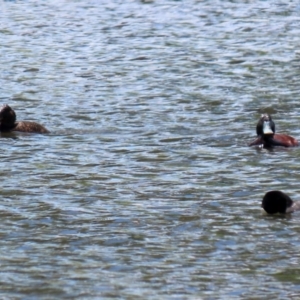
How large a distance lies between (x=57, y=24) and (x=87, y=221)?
65.0ft

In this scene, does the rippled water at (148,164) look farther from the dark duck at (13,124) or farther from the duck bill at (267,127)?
the duck bill at (267,127)

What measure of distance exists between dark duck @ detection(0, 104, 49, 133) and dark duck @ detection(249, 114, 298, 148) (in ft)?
10.1

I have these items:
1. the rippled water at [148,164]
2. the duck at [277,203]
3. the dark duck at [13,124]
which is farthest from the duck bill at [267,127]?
the duck at [277,203]

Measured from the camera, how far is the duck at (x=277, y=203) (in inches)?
456

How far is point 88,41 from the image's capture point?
2734cm

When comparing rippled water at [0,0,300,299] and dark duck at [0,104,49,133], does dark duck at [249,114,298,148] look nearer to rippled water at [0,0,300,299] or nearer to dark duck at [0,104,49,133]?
rippled water at [0,0,300,299]

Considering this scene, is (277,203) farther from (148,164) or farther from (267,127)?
(267,127)

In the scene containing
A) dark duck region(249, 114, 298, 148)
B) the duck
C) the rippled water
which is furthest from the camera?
dark duck region(249, 114, 298, 148)

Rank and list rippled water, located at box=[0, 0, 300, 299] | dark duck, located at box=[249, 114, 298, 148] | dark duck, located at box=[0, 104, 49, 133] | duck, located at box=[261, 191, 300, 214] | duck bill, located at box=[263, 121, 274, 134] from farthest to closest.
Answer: dark duck, located at box=[0, 104, 49, 133]
duck bill, located at box=[263, 121, 274, 134]
dark duck, located at box=[249, 114, 298, 148]
duck, located at box=[261, 191, 300, 214]
rippled water, located at box=[0, 0, 300, 299]

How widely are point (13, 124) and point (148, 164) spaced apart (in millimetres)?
3588

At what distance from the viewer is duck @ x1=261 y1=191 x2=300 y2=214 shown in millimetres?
11570

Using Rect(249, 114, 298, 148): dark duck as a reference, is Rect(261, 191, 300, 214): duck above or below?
above

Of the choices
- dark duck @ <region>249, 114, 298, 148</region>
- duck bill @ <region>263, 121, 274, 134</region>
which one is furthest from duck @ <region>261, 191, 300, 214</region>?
duck bill @ <region>263, 121, 274, 134</region>

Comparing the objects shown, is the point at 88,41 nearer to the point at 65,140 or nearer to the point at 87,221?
the point at 65,140
